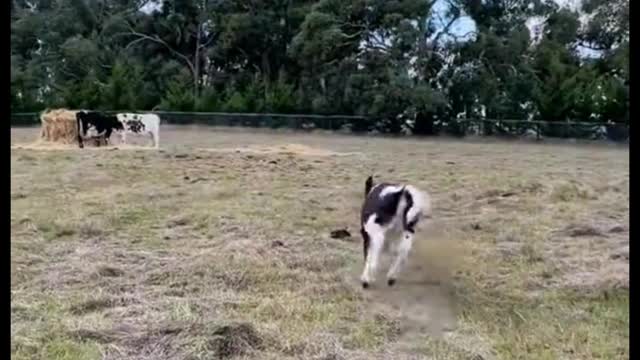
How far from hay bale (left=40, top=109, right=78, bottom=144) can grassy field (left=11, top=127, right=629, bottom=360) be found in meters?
4.10

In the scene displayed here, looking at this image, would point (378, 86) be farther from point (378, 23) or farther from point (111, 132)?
point (111, 132)

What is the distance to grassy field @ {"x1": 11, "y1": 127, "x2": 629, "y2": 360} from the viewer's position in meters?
2.40

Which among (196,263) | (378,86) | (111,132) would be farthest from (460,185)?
(378,86)

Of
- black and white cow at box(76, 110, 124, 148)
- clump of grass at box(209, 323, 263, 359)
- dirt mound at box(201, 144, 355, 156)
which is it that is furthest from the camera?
black and white cow at box(76, 110, 124, 148)

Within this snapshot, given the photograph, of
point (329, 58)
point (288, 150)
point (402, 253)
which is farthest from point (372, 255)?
point (329, 58)

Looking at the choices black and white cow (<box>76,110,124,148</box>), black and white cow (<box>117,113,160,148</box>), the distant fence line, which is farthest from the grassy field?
the distant fence line

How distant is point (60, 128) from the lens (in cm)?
1156

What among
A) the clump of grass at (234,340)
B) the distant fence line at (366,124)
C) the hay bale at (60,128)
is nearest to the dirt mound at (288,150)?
the hay bale at (60,128)

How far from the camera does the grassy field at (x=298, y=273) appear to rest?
2.40 meters

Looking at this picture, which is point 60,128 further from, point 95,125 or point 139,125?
point 139,125

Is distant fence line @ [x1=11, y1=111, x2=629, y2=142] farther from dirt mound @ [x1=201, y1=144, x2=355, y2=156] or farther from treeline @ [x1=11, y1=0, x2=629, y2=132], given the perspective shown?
dirt mound @ [x1=201, y1=144, x2=355, y2=156]

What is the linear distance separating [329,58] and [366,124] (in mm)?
2506

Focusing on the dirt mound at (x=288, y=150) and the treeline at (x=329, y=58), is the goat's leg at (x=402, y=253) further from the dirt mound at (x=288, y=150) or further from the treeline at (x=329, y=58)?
the treeline at (x=329, y=58)

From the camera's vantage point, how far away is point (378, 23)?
18719 millimetres
